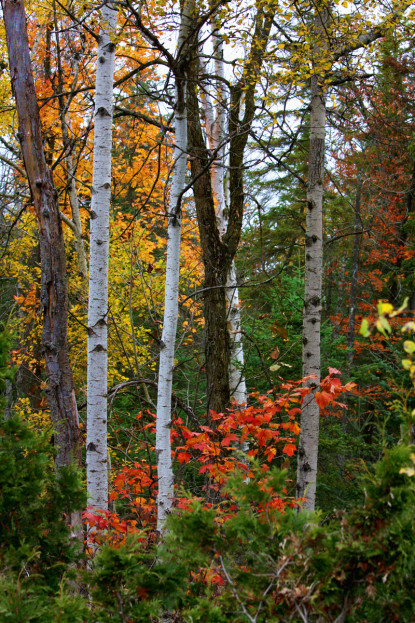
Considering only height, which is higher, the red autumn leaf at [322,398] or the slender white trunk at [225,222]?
the slender white trunk at [225,222]

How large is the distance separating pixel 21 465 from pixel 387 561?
1.33 meters

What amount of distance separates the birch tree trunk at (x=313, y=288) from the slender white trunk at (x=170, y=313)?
1.37 meters

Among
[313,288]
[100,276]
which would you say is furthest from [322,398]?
[100,276]

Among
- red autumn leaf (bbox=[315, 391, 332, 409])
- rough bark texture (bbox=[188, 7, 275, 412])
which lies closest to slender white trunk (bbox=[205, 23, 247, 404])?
rough bark texture (bbox=[188, 7, 275, 412])

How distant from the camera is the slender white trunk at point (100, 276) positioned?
3.20m

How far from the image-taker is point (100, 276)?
10.7 feet

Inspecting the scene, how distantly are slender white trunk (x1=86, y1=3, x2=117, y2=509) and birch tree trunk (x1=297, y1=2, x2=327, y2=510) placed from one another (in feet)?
5.89

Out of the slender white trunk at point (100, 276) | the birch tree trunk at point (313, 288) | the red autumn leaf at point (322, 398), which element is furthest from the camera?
the birch tree trunk at point (313, 288)

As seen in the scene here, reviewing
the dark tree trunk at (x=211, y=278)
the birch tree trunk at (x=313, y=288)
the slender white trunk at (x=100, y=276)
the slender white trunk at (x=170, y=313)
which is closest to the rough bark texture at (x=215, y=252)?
the dark tree trunk at (x=211, y=278)

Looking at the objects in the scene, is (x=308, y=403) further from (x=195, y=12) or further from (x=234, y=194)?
(x=195, y=12)

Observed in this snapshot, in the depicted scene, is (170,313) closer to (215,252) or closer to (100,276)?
(100,276)

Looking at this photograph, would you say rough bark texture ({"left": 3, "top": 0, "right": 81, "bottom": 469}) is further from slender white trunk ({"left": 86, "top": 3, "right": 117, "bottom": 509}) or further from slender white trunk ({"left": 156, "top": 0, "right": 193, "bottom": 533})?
slender white trunk ({"left": 156, "top": 0, "right": 193, "bottom": 533})

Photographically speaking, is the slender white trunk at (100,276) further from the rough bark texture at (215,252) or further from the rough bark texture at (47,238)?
the rough bark texture at (215,252)

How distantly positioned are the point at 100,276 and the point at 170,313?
0.56 m
